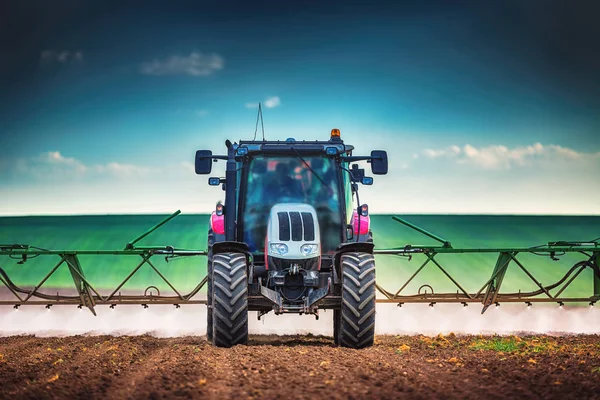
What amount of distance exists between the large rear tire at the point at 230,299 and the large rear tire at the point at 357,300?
4.39ft

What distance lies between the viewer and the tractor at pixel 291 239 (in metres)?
9.49

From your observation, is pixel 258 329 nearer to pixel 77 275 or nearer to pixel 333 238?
pixel 77 275

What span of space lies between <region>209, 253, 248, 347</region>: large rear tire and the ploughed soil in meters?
0.26

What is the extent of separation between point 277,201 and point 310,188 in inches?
21.0

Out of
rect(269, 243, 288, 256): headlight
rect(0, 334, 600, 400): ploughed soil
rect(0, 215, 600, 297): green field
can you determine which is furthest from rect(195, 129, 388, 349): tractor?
rect(0, 215, 600, 297): green field

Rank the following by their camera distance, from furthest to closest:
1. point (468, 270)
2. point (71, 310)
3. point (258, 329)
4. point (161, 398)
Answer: point (468, 270)
point (71, 310)
point (258, 329)
point (161, 398)

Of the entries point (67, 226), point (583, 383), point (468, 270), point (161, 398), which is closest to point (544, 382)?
point (583, 383)

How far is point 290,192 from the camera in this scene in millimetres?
10641

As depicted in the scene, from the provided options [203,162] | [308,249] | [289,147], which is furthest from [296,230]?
[203,162]

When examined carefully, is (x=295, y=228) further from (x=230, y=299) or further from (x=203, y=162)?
(x=203, y=162)

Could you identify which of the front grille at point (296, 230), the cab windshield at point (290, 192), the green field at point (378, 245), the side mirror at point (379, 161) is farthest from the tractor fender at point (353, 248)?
the green field at point (378, 245)

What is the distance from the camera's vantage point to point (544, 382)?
7.16 metres

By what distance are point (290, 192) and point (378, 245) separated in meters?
21.7

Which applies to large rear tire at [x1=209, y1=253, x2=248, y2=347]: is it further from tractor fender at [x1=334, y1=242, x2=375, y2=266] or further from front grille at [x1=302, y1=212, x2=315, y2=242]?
tractor fender at [x1=334, y1=242, x2=375, y2=266]
